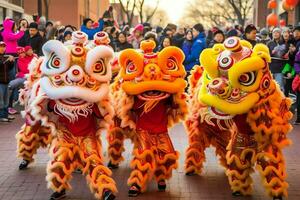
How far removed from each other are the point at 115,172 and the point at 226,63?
93.0 inches

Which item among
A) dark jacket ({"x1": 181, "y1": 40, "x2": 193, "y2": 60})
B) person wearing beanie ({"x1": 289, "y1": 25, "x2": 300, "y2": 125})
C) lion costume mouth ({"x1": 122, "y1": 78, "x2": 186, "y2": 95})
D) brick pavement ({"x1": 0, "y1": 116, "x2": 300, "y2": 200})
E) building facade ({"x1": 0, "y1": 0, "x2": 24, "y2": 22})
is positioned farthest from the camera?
building facade ({"x1": 0, "y1": 0, "x2": 24, "y2": 22})

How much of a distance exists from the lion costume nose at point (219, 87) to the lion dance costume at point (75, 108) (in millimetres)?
1132

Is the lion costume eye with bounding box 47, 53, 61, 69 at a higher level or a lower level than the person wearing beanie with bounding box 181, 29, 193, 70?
lower

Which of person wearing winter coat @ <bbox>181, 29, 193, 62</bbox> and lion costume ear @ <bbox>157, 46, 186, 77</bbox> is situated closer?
lion costume ear @ <bbox>157, 46, 186, 77</bbox>

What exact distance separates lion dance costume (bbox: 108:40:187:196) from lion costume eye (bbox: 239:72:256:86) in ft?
2.66

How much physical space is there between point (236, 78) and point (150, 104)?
110 cm

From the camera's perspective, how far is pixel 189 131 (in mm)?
7082

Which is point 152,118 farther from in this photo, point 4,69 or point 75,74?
point 4,69

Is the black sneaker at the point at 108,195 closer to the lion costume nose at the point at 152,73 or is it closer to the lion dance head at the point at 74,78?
the lion dance head at the point at 74,78

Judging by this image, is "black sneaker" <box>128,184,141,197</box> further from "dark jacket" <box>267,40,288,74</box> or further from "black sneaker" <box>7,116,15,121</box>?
"dark jacket" <box>267,40,288,74</box>

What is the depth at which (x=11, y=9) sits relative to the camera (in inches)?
1020

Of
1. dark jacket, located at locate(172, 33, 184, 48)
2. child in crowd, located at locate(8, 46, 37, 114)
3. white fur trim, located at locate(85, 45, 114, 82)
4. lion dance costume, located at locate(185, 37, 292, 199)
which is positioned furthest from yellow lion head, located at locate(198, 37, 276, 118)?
dark jacket, located at locate(172, 33, 184, 48)

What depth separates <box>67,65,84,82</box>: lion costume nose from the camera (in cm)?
571

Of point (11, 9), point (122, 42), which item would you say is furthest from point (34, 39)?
point (11, 9)
